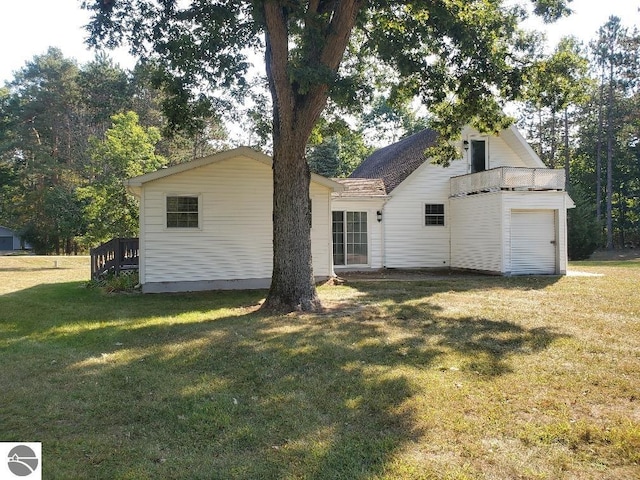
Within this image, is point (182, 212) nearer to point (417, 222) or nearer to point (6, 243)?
point (417, 222)

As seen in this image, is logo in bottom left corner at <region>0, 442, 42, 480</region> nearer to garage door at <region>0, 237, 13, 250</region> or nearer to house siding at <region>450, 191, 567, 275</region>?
house siding at <region>450, 191, 567, 275</region>

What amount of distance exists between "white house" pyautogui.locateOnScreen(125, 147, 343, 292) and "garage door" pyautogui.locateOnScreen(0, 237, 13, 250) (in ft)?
161

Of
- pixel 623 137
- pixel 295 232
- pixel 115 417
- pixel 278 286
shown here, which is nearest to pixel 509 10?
pixel 295 232

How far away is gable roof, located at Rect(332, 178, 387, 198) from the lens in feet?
59.9

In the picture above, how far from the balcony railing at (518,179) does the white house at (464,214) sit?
0.03 metres

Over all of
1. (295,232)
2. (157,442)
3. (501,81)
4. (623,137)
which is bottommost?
(157,442)

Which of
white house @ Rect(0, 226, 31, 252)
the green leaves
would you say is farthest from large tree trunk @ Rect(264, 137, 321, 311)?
white house @ Rect(0, 226, 31, 252)

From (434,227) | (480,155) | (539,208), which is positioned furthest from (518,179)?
(434,227)

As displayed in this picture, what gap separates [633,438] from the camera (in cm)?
364

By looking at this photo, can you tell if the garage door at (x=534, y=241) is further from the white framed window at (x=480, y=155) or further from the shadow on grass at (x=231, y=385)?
the shadow on grass at (x=231, y=385)

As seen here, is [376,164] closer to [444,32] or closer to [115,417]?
[444,32]

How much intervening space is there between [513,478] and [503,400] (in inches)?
59.0

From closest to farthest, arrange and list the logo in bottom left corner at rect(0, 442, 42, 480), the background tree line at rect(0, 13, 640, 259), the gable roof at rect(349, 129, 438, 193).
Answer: the logo in bottom left corner at rect(0, 442, 42, 480) < the gable roof at rect(349, 129, 438, 193) < the background tree line at rect(0, 13, 640, 259)

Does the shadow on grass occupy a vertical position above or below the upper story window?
below
